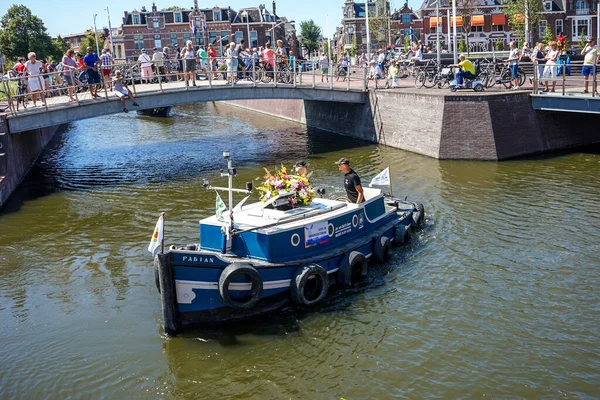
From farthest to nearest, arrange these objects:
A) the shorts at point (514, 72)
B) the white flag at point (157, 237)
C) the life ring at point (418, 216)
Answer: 1. the shorts at point (514, 72)
2. the life ring at point (418, 216)
3. the white flag at point (157, 237)

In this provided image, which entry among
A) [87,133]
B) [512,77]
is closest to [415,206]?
[512,77]

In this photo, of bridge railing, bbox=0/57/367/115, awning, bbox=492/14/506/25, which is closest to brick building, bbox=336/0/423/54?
awning, bbox=492/14/506/25

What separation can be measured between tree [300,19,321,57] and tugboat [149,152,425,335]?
8229 cm

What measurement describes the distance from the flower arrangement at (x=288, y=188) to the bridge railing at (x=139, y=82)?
1277 cm

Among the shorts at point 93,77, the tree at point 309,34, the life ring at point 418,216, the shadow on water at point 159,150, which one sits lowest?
the life ring at point 418,216

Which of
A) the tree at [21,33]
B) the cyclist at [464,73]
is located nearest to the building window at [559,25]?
the cyclist at [464,73]

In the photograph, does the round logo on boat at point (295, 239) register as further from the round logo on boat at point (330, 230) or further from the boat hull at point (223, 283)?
the round logo on boat at point (330, 230)

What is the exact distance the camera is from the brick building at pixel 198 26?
278ft

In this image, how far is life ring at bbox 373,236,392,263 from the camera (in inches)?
545

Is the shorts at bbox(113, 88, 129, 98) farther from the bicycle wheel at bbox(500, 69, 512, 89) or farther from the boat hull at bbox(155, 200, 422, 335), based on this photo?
the bicycle wheel at bbox(500, 69, 512, 89)

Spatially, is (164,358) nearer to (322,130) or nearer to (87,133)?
(322,130)

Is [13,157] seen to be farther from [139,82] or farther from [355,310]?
[355,310]

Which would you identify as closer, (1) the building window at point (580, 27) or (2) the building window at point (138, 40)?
(1) the building window at point (580, 27)

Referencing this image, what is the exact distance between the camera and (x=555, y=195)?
61.7ft
